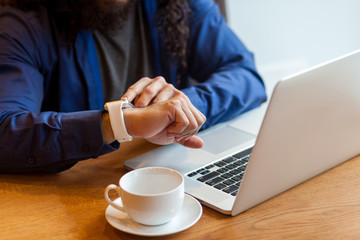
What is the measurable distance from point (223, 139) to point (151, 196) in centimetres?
41

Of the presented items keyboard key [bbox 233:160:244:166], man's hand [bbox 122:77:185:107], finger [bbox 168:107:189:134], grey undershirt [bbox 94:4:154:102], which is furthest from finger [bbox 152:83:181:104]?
grey undershirt [bbox 94:4:154:102]

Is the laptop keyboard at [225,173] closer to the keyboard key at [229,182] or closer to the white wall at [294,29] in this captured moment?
the keyboard key at [229,182]

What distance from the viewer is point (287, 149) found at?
0.69m

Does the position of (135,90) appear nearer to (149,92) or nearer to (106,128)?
(149,92)

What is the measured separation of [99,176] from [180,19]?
737mm

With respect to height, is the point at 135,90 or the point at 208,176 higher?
the point at 135,90

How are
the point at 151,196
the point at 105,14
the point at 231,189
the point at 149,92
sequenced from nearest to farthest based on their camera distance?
the point at 151,196, the point at 231,189, the point at 149,92, the point at 105,14

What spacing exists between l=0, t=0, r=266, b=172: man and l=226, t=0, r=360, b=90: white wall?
117 cm

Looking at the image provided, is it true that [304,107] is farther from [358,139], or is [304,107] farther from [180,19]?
[180,19]

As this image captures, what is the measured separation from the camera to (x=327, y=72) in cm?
66

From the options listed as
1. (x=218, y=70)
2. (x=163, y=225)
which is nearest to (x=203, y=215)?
(x=163, y=225)

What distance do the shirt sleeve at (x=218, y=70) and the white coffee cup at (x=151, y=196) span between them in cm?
39

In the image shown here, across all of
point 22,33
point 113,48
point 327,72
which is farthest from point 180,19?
point 327,72

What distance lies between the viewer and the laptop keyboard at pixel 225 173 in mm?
765
